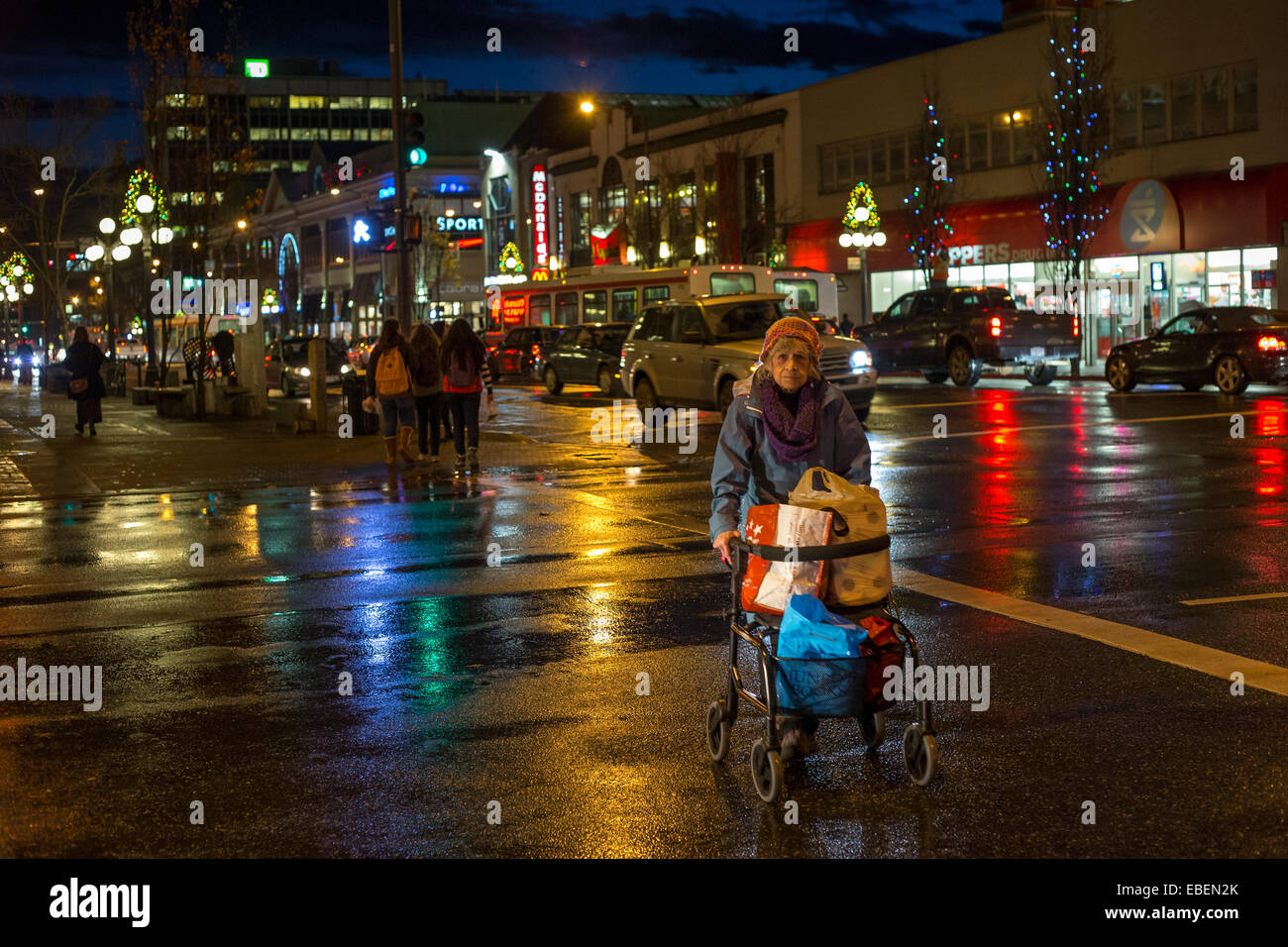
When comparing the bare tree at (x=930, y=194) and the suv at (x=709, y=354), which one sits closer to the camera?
the suv at (x=709, y=354)

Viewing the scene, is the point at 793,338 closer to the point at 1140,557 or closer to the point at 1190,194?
the point at 1140,557

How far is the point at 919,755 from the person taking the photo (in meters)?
5.58

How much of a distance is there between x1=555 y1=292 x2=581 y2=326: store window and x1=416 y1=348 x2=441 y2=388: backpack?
82.3 feet

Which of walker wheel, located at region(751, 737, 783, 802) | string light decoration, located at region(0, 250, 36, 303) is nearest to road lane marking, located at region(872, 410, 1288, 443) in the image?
walker wheel, located at region(751, 737, 783, 802)

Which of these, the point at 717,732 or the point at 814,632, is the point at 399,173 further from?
the point at 814,632

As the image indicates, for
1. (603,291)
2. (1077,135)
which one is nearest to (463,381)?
(603,291)

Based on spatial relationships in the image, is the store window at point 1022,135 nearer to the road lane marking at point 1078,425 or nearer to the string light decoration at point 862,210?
the string light decoration at point 862,210

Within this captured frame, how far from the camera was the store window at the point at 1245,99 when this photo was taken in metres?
35.4

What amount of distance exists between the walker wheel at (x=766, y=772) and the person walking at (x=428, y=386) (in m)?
13.1

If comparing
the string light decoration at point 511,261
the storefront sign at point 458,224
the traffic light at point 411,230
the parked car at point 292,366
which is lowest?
the parked car at point 292,366

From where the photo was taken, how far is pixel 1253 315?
26.3 meters

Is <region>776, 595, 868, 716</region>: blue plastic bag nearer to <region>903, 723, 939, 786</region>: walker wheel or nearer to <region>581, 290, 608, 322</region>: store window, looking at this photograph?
<region>903, 723, 939, 786</region>: walker wheel

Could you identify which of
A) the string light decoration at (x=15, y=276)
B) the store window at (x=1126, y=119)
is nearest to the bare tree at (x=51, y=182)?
the string light decoration at (x=15, y=276)

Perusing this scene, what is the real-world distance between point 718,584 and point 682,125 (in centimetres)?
4957
